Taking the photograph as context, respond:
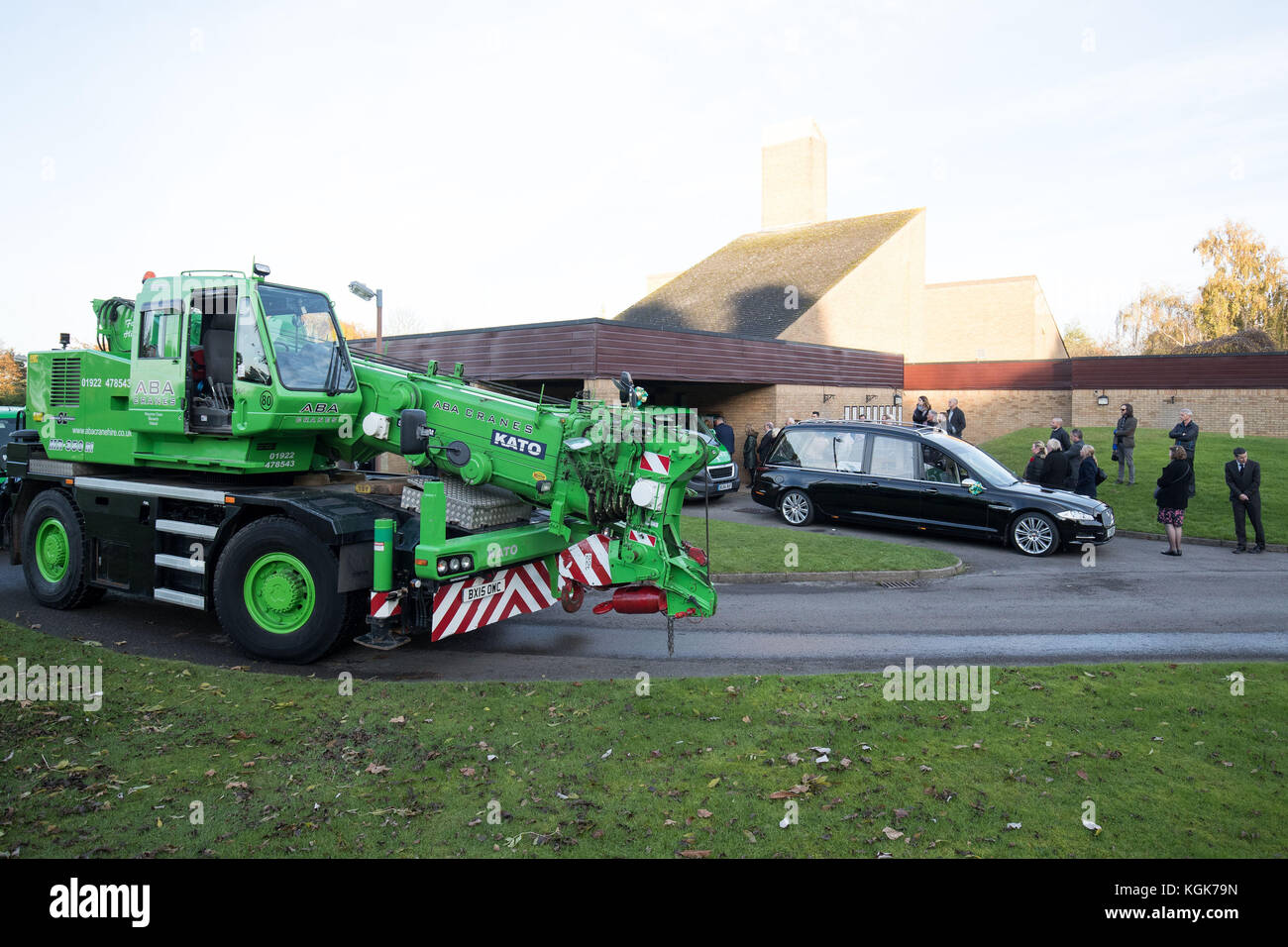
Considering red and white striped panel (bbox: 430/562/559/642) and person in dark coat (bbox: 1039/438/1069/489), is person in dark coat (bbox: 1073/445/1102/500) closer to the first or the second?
person in dark coat (bbox: 1039/438/1069/489)

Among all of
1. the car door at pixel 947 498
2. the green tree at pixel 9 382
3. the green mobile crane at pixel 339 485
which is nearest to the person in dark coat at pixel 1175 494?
the car door at pixel 947 498

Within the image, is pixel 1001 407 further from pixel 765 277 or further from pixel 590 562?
pixel 590 562

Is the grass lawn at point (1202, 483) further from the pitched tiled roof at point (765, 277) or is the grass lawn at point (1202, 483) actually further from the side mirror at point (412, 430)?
the side mirror at point (412, 430)

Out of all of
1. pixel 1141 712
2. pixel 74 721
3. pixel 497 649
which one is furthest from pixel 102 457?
pixel 1141 712

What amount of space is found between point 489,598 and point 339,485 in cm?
227

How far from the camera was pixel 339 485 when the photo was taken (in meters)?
8.81

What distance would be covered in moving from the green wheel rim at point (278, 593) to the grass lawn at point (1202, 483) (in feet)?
48.6

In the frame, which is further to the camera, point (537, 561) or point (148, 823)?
point (537, 561)

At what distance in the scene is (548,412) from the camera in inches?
298

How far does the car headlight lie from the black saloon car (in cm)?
2

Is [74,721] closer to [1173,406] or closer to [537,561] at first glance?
[537,561]

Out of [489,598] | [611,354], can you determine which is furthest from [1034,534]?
[611,354]

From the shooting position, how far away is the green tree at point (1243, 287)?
40500 millimetres
